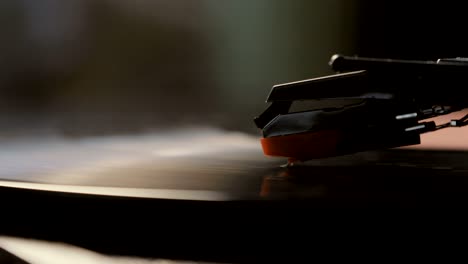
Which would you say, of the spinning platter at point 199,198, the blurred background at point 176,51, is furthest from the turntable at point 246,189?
the blurred background at point 176,51

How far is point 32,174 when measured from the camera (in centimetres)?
66

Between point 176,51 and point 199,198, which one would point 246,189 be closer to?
point 199,198

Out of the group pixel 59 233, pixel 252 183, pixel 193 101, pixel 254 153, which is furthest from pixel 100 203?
pixel 193 101

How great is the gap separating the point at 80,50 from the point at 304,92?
870 millimetres

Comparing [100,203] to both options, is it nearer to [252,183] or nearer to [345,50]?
[252,183]

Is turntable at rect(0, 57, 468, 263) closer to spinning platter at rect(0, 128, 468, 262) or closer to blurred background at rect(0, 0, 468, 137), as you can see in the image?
spinning platter at rect(0, 128, 468, 262)

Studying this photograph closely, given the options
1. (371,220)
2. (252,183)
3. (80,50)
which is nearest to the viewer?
(371,220)

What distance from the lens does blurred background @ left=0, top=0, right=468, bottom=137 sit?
1.22m

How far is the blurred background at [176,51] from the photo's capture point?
1.22m

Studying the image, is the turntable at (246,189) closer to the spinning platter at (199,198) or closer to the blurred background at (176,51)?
the spinning platter at (199,198)

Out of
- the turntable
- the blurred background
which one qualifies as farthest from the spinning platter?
the blurred background

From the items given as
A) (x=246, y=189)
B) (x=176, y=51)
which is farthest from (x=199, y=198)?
(x=176, y=51)

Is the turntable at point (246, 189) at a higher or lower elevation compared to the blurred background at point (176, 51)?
lower

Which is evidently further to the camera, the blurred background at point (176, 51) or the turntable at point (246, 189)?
the blurred background at point (176, 51)
